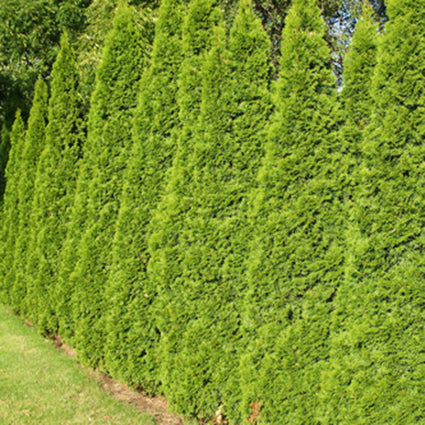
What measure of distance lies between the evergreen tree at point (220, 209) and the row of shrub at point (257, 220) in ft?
0.05

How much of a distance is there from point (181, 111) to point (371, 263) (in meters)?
2.73

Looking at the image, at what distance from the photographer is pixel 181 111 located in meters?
4.78

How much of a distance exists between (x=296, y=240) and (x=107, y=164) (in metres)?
3.16

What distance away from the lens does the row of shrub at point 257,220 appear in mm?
3398

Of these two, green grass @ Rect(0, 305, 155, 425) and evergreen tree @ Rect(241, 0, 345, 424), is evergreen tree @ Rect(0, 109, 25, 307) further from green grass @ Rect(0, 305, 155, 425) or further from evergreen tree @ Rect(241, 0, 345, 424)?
evergreen tree @ Rect(241, 0, 345, 424)

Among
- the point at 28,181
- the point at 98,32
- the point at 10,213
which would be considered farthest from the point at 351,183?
the point at 10,213

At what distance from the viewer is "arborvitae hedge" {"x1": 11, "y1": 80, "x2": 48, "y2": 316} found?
8.45 metres

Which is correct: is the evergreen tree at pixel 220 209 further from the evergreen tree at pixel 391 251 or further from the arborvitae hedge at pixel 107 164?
the arborvitae hedge at pixel 107 164

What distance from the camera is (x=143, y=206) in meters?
5.20

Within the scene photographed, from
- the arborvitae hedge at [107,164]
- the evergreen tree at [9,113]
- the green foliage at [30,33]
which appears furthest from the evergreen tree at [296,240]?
the evergreen tree at [9,113]

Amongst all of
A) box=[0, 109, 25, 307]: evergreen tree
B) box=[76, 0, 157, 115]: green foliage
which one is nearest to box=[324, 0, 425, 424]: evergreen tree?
box=[76, 0, 157, 115]: green foliage

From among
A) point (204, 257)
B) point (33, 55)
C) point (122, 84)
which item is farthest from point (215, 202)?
point (33, 55)

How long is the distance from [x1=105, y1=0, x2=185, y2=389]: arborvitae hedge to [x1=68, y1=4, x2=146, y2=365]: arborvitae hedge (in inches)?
17.7

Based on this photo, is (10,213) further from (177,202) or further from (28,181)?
(177,202)
